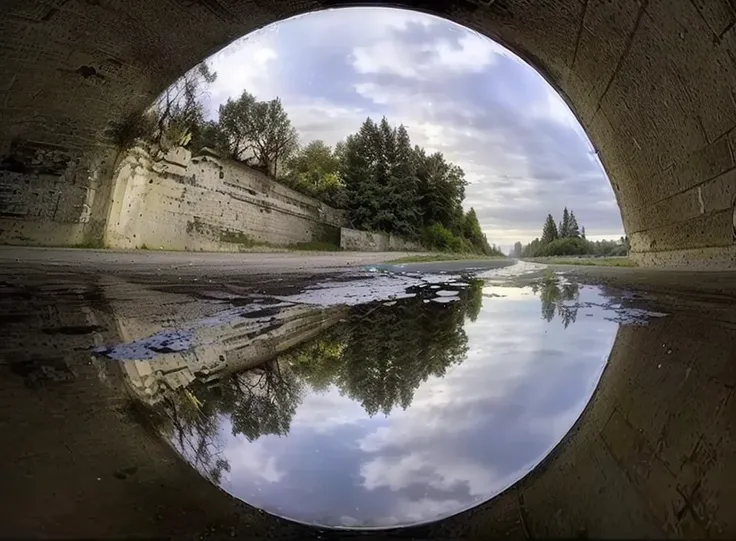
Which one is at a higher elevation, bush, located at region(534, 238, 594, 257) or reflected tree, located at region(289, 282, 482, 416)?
bush, located at region(534, 238, 594, 257)

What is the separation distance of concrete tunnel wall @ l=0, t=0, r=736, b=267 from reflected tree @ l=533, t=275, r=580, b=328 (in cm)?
197

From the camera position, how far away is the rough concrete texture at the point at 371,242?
21.3 meters

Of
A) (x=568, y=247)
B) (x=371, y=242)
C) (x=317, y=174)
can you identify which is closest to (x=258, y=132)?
(x=317, y=174)

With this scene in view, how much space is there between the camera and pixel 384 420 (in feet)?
4.99

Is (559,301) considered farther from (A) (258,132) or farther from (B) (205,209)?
(A) (258,132)

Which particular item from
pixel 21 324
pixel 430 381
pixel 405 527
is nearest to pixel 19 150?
pixel 21 324

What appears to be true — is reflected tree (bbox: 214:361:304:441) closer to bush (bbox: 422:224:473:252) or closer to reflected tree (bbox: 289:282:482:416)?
reflected tree (bbox: 289:282:482:416)

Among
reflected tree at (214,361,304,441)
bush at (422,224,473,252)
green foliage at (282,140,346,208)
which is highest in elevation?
green foliage at (282,140,346,208)

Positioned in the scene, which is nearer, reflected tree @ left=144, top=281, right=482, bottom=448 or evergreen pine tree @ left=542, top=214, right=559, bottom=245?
reflected tree @ left=144, top=281, right=482, bottom=448

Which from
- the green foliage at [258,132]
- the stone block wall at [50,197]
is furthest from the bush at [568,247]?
the stone block wall at [50,197]

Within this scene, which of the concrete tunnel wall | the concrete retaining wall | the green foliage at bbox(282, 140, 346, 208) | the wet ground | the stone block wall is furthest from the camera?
the green foliage at bbox(282, 140, 346, 208)

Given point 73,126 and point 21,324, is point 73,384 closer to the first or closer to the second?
point 21,324

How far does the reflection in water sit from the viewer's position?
1.12m

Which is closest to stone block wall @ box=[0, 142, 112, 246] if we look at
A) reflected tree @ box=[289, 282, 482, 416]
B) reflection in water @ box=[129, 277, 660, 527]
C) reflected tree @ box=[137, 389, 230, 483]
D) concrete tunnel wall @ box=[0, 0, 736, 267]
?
concrete tunnel wall @ box=[0, 0, 736, 267]
